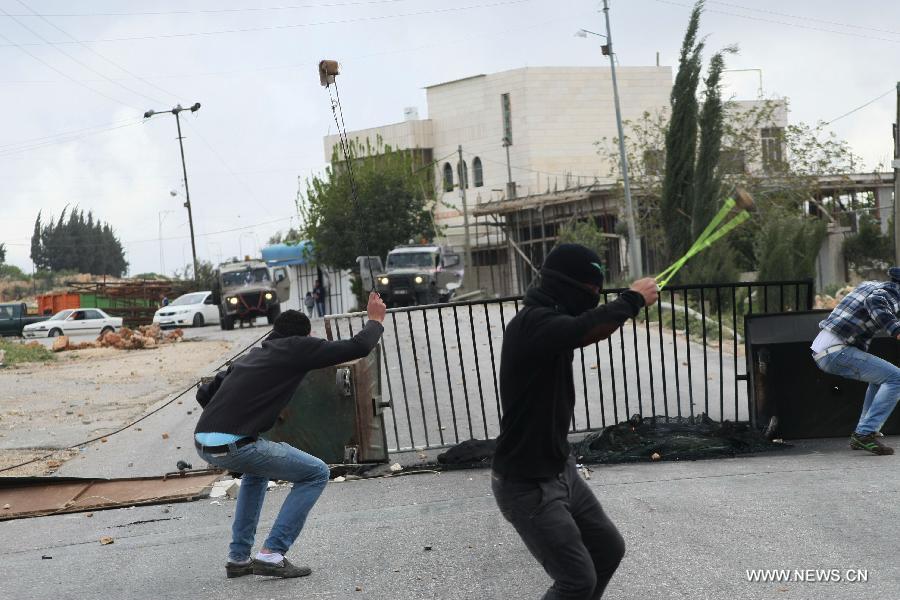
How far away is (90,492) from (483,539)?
459cm

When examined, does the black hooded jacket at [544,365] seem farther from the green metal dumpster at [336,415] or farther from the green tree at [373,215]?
the green tree at [373,215]

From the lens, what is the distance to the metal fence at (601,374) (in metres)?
11.2

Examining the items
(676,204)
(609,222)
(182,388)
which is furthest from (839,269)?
(182,388)

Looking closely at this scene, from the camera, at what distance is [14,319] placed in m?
49.6

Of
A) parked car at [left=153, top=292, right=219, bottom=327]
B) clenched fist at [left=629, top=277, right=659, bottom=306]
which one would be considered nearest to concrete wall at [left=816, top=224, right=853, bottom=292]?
parked car at [left=153, top=292, right=219, bottom=327]

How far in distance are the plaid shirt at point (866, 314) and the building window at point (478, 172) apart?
56.5m

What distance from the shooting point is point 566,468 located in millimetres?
4766

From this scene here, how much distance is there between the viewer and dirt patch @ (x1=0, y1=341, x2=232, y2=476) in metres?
14.8

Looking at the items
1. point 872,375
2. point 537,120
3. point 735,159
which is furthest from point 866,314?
point 537,120

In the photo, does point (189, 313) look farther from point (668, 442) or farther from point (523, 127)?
point (668, 442)

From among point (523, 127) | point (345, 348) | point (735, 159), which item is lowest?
point (345, 348)

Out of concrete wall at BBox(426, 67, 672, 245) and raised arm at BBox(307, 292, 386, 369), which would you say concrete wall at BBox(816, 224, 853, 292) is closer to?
concrete wall at BBox(426, 67, 672, 245)

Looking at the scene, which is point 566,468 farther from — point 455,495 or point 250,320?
point 250,320

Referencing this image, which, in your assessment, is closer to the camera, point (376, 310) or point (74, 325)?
point (376, 310)
